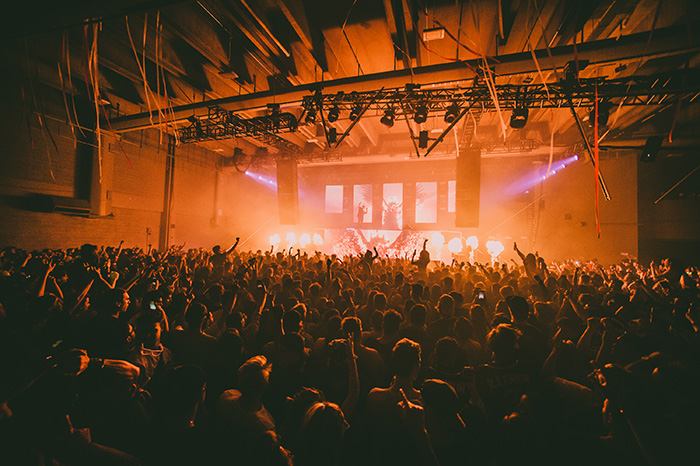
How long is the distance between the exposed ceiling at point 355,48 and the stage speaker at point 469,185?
3190 millimetres

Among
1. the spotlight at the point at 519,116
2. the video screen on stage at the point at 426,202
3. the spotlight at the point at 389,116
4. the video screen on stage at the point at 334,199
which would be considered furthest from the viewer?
the video screen on stage at the point at 334,199

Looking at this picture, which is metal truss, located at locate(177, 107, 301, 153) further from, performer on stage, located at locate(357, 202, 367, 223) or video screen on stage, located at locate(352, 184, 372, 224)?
performer on stage, located at locate(357, 202, 367, 223)

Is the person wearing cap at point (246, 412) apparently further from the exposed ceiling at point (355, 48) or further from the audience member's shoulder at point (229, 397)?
the exposed ceiling at point (355, 48)

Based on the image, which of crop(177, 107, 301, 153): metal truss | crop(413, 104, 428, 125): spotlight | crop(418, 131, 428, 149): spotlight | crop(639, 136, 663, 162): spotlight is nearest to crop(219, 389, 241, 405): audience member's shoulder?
crop(413, 104, 428, 125): spotlight

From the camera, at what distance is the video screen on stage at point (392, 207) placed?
17.0 metres

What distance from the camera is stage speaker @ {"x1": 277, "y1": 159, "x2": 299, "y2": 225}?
41.0 ft

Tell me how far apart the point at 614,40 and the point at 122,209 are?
15498 mm

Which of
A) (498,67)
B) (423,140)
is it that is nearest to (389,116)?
(423,140)

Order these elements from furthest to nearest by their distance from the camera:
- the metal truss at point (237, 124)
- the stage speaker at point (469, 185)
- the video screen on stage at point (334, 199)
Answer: the video screen on stage at point (334, 199)
the stage speaker at point (469, 185)
the metal truss at point (237, 124)

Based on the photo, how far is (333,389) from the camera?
2.20 meters

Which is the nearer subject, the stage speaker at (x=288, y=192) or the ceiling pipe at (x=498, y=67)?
the ceiling pipe at (x=498, y=67)

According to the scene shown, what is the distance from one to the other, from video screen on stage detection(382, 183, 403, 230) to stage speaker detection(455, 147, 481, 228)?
624 centimetres

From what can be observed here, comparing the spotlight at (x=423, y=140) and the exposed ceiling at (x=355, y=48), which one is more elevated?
the exposed ceiling at (x=355, y=48)

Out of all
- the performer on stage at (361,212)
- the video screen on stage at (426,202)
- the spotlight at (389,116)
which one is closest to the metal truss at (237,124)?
the spotlight at (389,116)
